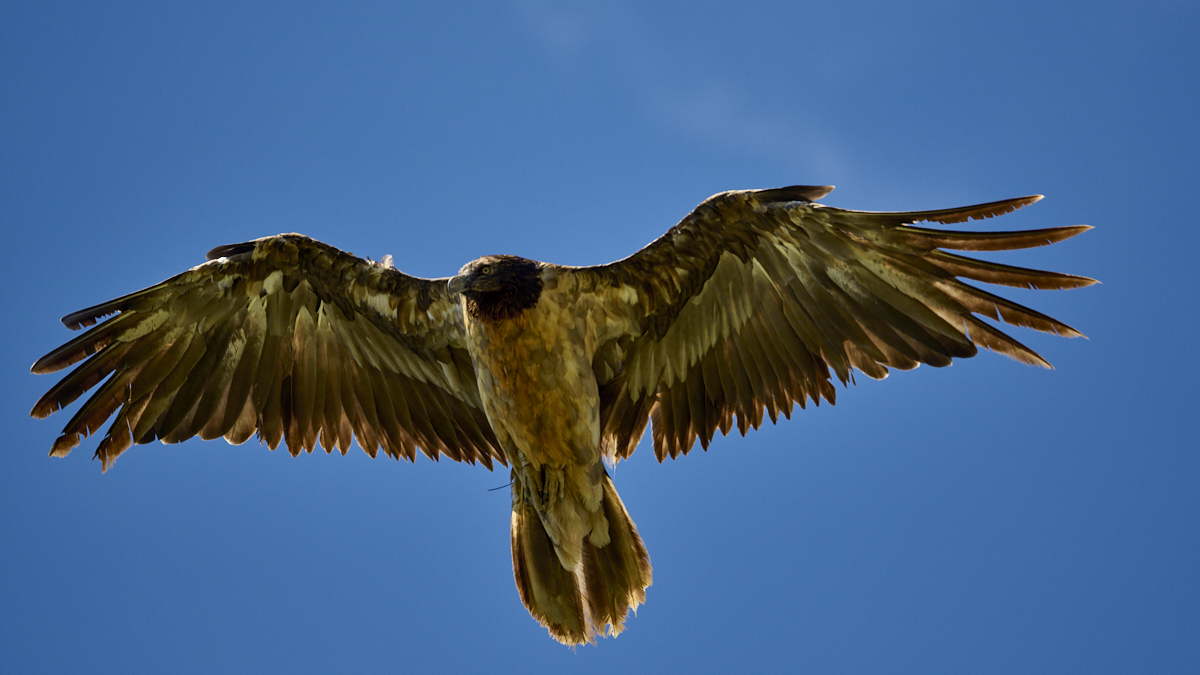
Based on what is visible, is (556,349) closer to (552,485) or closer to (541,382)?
(541,382)

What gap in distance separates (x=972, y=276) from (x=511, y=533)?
3.13 m

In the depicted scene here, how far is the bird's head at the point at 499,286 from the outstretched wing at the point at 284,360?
0.47 m

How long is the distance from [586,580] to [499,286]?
6.12ft

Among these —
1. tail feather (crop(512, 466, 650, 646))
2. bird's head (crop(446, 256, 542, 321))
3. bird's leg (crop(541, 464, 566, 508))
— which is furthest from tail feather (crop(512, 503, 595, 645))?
bird's head (crop(446, 256, 542, 321))

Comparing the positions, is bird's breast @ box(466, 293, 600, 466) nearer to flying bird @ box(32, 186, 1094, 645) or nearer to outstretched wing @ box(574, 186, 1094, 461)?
flying bird @ box(32, 186, 1094, 645)

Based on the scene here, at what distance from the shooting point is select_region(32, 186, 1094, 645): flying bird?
18.8 feet

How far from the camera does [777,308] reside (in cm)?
609

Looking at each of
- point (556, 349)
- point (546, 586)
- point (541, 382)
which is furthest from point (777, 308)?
point (546, 586)

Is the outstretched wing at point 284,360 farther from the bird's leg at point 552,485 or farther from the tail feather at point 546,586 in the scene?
the tail feather at point 546,586

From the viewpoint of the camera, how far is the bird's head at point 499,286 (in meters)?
5.88

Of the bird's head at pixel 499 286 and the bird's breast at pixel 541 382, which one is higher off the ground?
the bird's head at pixel 499 286

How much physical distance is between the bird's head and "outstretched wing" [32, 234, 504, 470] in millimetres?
466

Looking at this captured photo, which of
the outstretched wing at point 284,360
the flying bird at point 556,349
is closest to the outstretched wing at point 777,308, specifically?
the flying bird at point 556,349

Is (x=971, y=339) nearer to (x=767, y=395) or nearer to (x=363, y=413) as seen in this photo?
(x=767, y=395)
